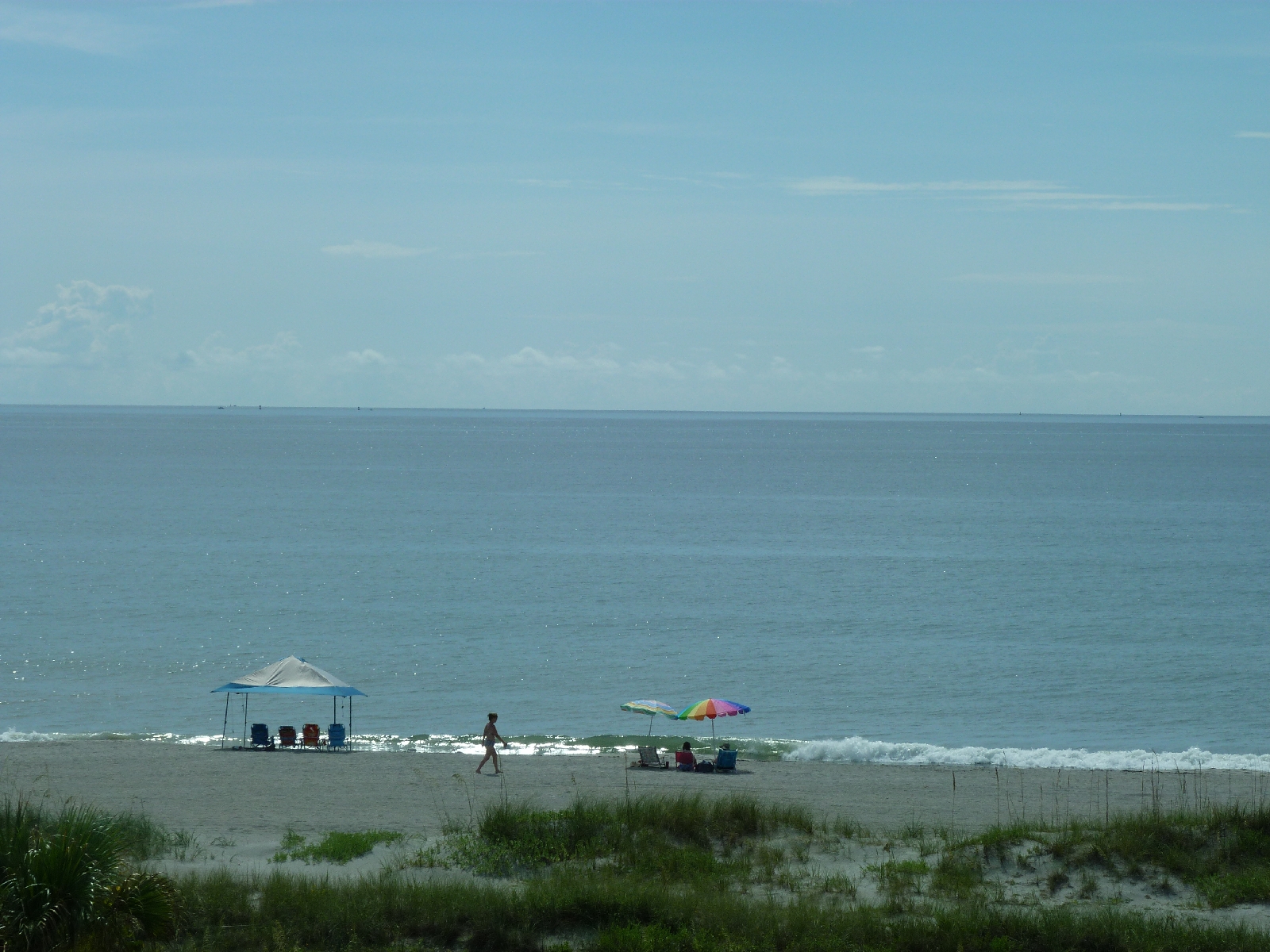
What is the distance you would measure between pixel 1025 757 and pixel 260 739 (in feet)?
54.0

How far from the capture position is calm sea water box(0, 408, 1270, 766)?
32250 millimetres

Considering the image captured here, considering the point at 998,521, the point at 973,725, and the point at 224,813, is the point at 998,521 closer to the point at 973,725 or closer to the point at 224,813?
the point at 973,725

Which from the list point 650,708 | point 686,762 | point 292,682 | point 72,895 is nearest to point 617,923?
point 72,895

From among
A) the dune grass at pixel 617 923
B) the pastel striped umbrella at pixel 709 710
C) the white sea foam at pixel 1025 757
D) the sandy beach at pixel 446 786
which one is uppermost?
the pastel striped umbrella at pixel 709 710

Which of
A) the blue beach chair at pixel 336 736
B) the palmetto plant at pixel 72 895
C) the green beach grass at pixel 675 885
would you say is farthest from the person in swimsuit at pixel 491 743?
the palmetto plant at pixel 72 895

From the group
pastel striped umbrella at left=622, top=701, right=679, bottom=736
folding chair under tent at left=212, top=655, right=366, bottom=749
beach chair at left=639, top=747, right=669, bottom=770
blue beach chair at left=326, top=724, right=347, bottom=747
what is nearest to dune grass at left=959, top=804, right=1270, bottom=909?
beach chair at left=639, top=747, right=669, bottom=770

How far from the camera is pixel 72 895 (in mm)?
8359

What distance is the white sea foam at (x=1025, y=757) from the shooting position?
27.1 metres

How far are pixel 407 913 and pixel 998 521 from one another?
263 ft

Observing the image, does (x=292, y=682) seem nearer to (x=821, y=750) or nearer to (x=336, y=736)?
(x=336, y=736)

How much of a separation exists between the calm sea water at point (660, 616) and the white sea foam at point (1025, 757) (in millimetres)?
138

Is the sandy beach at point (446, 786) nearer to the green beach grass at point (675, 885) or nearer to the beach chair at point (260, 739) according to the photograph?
the beach chair at point (260, 739)

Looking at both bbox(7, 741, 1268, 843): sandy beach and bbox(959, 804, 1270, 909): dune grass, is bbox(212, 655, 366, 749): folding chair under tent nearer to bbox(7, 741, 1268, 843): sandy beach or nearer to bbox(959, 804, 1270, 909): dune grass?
bbox(7, 741, 1268, 843): sandy beach

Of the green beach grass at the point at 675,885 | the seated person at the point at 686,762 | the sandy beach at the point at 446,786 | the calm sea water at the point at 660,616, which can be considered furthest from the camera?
the calm sea water at the point at 660,616
